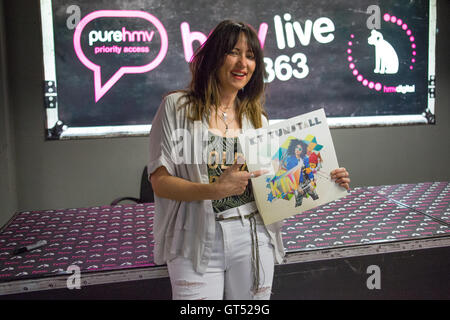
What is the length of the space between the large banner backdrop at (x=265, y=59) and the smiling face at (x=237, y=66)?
2556mm

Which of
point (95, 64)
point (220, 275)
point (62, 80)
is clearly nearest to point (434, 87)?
point (95, 64)

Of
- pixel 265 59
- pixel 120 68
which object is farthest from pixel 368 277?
pixel 120 68

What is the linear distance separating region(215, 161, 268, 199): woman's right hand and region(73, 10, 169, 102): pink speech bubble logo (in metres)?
2.74

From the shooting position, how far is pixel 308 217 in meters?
2.24

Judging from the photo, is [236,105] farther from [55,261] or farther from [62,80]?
[62,80]

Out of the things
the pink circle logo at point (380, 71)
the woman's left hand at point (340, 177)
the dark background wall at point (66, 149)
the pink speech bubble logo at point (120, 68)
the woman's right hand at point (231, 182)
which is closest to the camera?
the woman's right hand at point (231, 182)

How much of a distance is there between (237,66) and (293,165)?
0.41m

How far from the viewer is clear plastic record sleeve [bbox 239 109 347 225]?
135 centimetres

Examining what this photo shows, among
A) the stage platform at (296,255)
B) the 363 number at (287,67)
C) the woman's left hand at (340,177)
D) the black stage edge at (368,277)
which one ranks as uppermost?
the 363 number at (287,67)

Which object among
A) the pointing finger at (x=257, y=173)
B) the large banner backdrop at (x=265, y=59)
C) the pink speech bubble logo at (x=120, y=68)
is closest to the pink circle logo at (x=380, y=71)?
the large banner backdrop at (x=265, y=59)

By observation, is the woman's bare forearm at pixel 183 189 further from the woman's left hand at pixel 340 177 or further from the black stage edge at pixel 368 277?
the black stage edge at pixel 368 277

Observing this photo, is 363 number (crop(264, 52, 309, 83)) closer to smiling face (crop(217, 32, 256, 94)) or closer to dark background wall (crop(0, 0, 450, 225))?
dark background wall (crop(0, 0, 450, 225))

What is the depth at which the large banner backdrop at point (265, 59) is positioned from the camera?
357 cm

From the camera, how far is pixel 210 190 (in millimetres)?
1194
